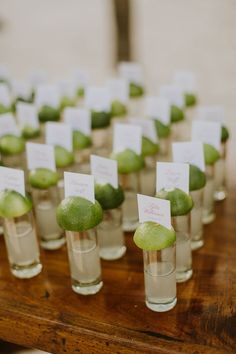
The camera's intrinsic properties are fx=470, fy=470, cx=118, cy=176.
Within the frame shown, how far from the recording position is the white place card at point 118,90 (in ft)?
7.27

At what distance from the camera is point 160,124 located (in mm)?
1801

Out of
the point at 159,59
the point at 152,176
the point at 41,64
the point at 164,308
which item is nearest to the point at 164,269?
the point at 164,308

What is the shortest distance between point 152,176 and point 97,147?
0.38 meters

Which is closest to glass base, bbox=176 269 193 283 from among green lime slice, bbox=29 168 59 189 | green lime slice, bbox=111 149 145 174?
green lime slice, bbox=111 149 145 174

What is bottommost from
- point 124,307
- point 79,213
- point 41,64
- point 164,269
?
point 41,64

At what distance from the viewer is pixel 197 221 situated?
1.45 meters

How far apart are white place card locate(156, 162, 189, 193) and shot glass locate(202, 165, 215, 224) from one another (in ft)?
A: 1.09

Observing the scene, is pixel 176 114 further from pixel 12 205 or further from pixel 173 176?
pixel 12 205

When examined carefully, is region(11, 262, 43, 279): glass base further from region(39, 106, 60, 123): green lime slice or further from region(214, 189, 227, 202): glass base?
region(39, 106, 60, 123): green lime slice

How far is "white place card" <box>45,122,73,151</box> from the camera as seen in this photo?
165 centimetres

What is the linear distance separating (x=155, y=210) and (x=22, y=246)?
0.46 metres

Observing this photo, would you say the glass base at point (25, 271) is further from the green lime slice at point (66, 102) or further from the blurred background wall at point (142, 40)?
the blurred background wall at point (142, 40)

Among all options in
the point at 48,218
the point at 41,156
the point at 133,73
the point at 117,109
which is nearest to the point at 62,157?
the point at 41,156

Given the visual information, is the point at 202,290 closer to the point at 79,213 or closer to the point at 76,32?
the point at 79,213
